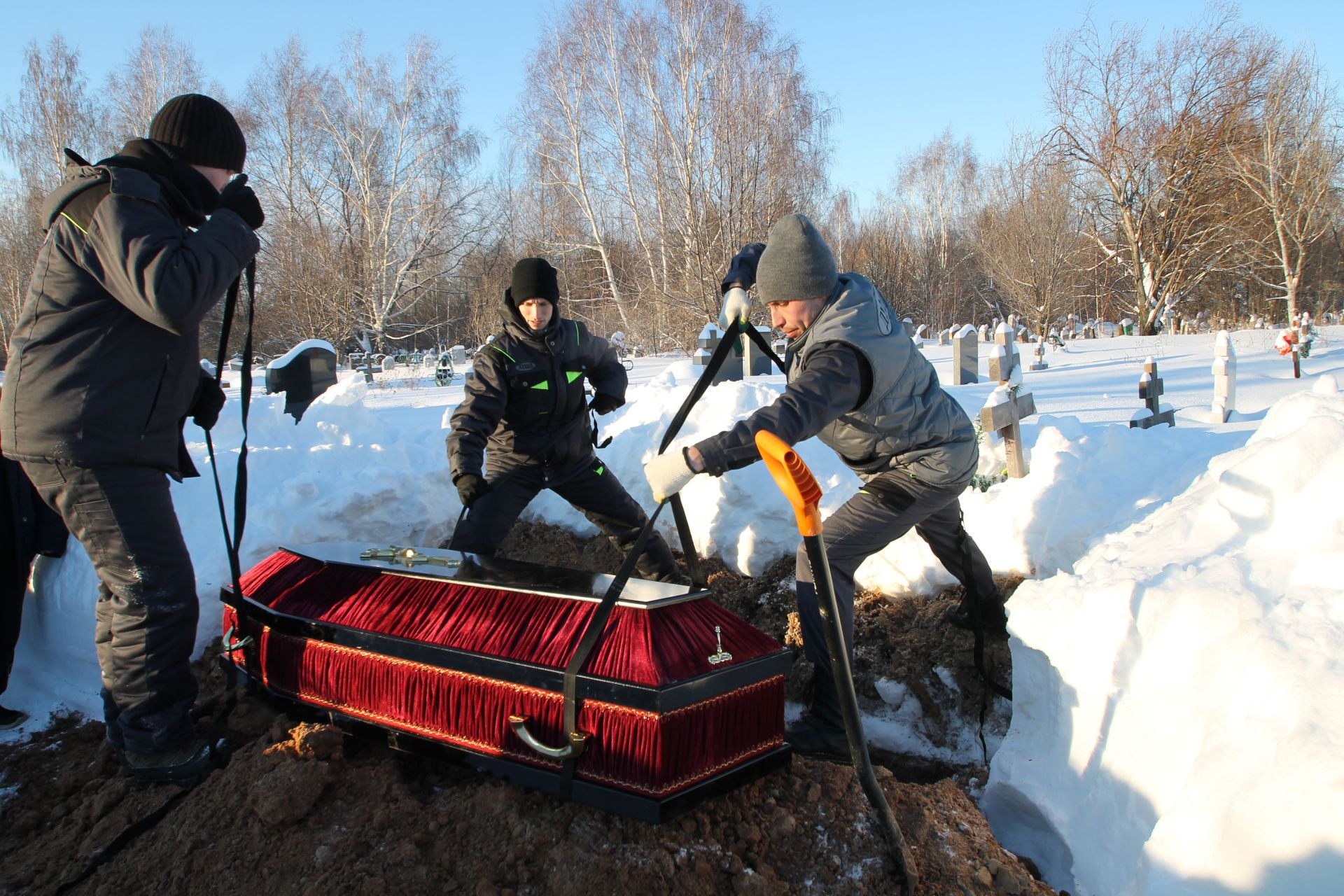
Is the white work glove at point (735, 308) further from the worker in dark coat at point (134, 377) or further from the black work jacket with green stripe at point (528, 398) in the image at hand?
the worker in dark coat at point (134, 377)

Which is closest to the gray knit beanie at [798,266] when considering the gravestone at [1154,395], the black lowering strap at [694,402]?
the black lowering strap at [694,402]

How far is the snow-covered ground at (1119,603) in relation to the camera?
5.19ft

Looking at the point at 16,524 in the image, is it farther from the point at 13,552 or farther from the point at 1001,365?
the point at 1001,365

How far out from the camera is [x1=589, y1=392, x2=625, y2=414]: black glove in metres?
3.64

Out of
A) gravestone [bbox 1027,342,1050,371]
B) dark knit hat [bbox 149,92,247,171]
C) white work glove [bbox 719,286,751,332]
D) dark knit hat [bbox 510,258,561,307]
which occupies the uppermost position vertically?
dark knit hat [bbox 149,92,247,171]

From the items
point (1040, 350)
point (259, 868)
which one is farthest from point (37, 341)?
point (1040, 350)

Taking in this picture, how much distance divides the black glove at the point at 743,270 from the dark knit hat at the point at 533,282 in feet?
2.41

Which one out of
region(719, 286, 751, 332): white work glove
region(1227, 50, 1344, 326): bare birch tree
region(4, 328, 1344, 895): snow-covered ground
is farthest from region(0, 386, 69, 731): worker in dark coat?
region(1227, 50, 1344, 326): bare birch tree

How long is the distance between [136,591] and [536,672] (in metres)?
1.32

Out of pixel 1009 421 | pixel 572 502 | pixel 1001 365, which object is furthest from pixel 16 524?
pixel 1001 365

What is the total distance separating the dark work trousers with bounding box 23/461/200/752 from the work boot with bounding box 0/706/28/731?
1.04 metres

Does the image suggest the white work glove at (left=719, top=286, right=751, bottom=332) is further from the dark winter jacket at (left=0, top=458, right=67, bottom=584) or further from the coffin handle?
the dark winter jacket at (left=0, top=458, right=67, bottom=584)

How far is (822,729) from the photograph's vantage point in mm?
2357

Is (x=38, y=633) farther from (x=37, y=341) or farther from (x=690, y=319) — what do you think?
(x=690, y=319)
